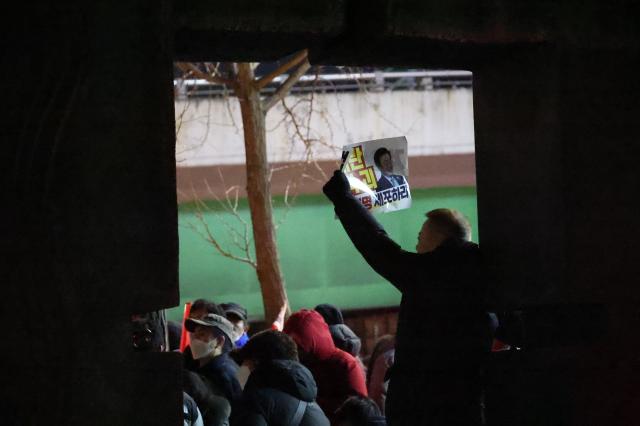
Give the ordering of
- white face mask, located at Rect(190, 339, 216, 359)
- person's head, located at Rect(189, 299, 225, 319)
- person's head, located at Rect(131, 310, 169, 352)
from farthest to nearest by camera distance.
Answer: person's head, located at Rect(189, 299, 225, 319) → white face mask, located at Rect(190, 339, 216, 359) → person's head, located at Rect(131, 310, 169, 352)

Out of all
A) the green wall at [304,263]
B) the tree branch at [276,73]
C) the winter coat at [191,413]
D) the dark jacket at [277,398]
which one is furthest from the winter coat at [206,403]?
the green wall at [304,263]

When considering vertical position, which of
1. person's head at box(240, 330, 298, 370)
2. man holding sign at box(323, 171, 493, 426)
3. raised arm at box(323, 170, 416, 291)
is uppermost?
raised arm at box(323, 170, 416, 291)

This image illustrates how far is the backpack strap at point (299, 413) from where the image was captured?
200 inches

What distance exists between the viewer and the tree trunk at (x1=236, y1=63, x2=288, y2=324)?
1005cm

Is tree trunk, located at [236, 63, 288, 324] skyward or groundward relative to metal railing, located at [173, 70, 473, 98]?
groundward

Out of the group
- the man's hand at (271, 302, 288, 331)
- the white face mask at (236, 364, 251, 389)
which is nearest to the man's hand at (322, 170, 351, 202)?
the white face mask at (236, 364, 251, 389)

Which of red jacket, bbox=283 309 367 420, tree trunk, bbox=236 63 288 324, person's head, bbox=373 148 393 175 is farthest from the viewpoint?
tree trunk, bbox=236 63 288 324

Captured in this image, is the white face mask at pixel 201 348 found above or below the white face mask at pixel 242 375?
above

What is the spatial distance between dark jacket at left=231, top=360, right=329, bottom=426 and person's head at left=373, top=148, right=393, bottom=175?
146 centimetres

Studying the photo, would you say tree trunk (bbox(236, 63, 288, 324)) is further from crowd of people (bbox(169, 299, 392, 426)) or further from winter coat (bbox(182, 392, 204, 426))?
winter coat (bbox(182, 392, 204, 426))

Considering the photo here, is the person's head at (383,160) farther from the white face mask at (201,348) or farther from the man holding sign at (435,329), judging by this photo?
the white face mask at (201,348)

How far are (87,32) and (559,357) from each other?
2.24m

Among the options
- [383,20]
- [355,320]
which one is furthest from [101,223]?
[355,320]

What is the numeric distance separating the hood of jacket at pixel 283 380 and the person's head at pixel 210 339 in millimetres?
1109
